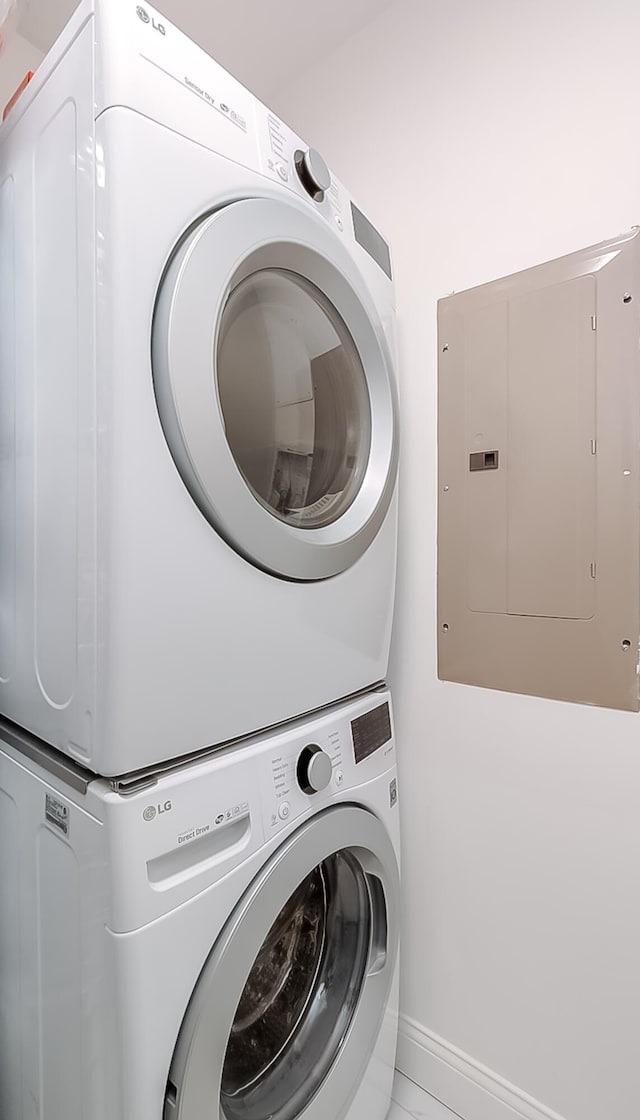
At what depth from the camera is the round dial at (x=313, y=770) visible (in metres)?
0.89

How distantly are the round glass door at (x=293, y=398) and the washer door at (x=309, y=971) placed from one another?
1.72 ft

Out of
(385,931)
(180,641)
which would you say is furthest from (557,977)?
(180,641)

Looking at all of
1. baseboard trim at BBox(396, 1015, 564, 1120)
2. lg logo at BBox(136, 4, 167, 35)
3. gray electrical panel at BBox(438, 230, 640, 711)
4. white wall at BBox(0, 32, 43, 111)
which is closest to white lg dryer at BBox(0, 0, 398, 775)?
lg logo at BBox(136, 4, 167, 35)

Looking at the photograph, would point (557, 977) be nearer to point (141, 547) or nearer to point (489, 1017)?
point (489, 1017)

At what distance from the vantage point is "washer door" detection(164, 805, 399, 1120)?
0.82 metres

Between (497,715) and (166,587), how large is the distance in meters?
0.80

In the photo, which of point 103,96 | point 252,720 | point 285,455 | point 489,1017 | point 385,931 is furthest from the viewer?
point 489,1017

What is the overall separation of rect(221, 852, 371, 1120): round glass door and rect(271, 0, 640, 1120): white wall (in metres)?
0.30

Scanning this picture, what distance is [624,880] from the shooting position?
107 cm

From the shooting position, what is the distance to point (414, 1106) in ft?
4.22

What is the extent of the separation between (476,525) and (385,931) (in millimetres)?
795

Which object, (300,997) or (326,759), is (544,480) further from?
(300,997)

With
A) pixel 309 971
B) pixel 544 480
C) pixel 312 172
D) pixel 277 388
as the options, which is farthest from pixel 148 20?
pixel 309 971

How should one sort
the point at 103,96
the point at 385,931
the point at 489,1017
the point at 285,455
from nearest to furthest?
the point at 103,96
the point at 285,455
the point at 385,931
the point at 489,1017
